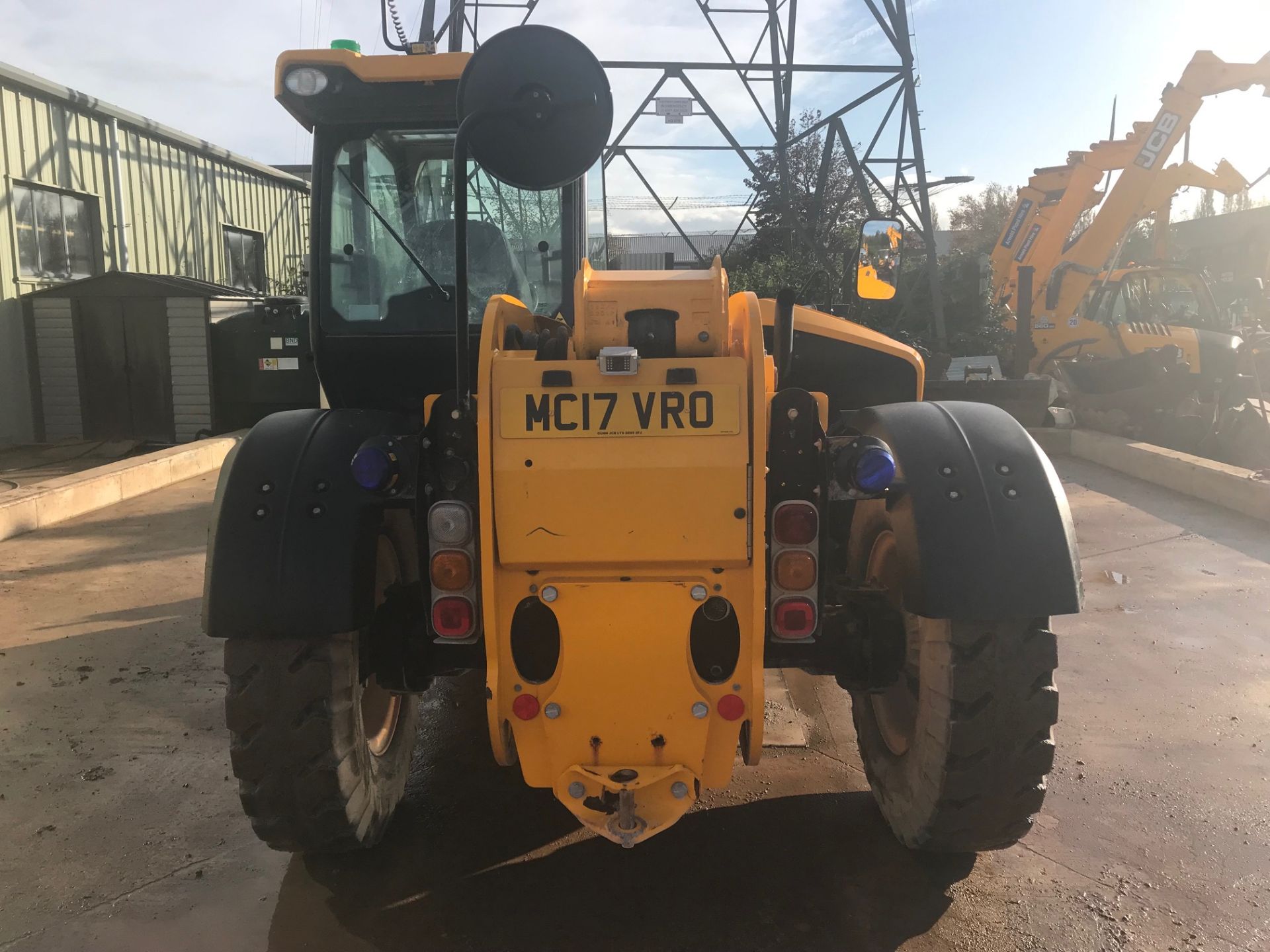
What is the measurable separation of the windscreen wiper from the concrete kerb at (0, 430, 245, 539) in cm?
225

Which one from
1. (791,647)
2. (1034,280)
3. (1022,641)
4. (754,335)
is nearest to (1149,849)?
(1022,641)

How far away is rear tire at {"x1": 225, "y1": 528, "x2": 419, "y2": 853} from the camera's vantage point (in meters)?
2.46

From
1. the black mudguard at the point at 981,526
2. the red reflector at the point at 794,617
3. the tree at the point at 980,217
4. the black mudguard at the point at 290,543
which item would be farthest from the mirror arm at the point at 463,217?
the tree at the point at 980,217

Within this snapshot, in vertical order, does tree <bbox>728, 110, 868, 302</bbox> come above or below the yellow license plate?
above

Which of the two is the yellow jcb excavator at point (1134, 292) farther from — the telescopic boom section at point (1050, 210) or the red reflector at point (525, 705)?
the red reflector at point (525, 705)

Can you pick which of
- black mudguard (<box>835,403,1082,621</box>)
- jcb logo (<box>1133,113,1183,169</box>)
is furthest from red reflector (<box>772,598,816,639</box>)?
jcb logo (<box>1133,113,1183,169</box>)

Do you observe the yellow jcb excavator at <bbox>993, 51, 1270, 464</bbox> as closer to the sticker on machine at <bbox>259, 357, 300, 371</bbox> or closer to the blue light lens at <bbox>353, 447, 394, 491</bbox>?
the sticker on machine at <bbox>259, 357, 300, 371</bbox>

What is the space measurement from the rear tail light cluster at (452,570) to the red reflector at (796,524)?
0.78 metres

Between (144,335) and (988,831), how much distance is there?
12.8 metres

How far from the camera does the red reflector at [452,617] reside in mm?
2375

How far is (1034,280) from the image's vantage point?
14.2m

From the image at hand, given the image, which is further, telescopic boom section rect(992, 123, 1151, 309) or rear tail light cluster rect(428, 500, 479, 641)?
telescopic boom section rect(992, 123, 1151, 309)

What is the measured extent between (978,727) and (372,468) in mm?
1723

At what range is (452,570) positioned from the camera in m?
2.35
